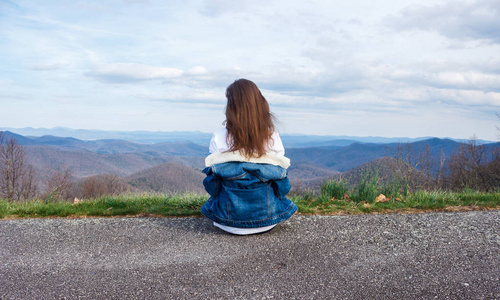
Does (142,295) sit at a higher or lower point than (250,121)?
lower

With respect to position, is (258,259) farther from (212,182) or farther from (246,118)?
(246,118)

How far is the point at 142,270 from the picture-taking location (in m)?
3.77

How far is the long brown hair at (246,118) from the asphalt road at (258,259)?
3.90ft

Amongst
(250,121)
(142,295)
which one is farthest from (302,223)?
(142,295)

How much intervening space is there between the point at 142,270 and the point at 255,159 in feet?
5.87

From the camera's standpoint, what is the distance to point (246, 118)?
14.5ft

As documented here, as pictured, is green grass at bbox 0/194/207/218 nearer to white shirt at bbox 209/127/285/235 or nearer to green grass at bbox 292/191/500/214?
white shirt at bbox 209/127/285/235

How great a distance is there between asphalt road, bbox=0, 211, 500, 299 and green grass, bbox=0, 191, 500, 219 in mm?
396

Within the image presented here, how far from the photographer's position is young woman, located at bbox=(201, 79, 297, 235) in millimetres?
4426

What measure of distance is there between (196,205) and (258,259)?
2388 millimetres

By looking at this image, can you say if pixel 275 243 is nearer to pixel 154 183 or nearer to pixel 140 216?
pixel 140 216

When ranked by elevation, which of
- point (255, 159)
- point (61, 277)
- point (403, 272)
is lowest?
point (61, 277)

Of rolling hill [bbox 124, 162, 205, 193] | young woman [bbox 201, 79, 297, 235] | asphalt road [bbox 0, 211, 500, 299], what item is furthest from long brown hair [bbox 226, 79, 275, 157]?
rolling hill [bbox 124, 162, 205, 193]

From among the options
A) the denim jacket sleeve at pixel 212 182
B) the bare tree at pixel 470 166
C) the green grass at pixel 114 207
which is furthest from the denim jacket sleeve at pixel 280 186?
the bare tree at pixel 470 166
